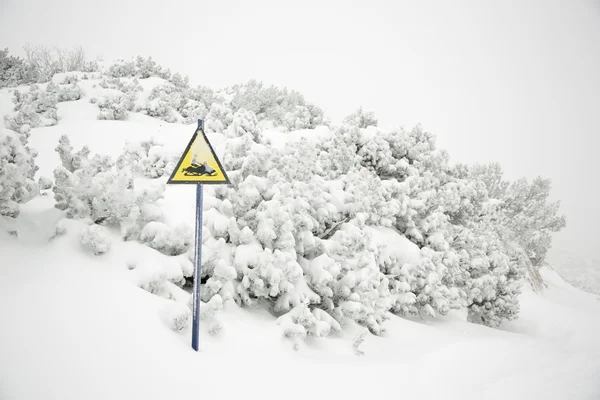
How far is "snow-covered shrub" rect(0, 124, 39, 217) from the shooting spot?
438cm

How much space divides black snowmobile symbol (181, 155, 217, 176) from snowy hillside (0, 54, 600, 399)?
175 centimetres

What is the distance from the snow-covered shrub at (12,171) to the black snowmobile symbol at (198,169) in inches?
96.6

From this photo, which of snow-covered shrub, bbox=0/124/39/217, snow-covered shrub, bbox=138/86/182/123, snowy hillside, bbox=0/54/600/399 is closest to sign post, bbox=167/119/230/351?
snowy hillside, bbox=0/54/600/399

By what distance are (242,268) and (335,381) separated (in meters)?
Answer: 2.23

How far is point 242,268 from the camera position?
18.8 ft

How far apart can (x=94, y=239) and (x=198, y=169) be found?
78.6 inches

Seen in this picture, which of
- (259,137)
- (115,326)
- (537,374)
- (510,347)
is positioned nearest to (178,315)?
(115,326)

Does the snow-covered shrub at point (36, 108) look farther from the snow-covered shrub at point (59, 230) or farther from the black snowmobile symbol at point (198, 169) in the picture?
the black snowmobile symbol at point (198, 169)

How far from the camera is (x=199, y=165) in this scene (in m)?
3.91

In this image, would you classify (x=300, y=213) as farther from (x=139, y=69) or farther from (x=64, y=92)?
(x=139, y=69)

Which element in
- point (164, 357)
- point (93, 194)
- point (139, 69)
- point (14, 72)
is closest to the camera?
point (164, 357)

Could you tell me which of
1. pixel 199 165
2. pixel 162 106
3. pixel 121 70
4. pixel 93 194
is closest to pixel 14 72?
pixel 121 70

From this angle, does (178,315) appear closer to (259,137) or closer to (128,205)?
(128,205)

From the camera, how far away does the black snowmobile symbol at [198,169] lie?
3.88m
